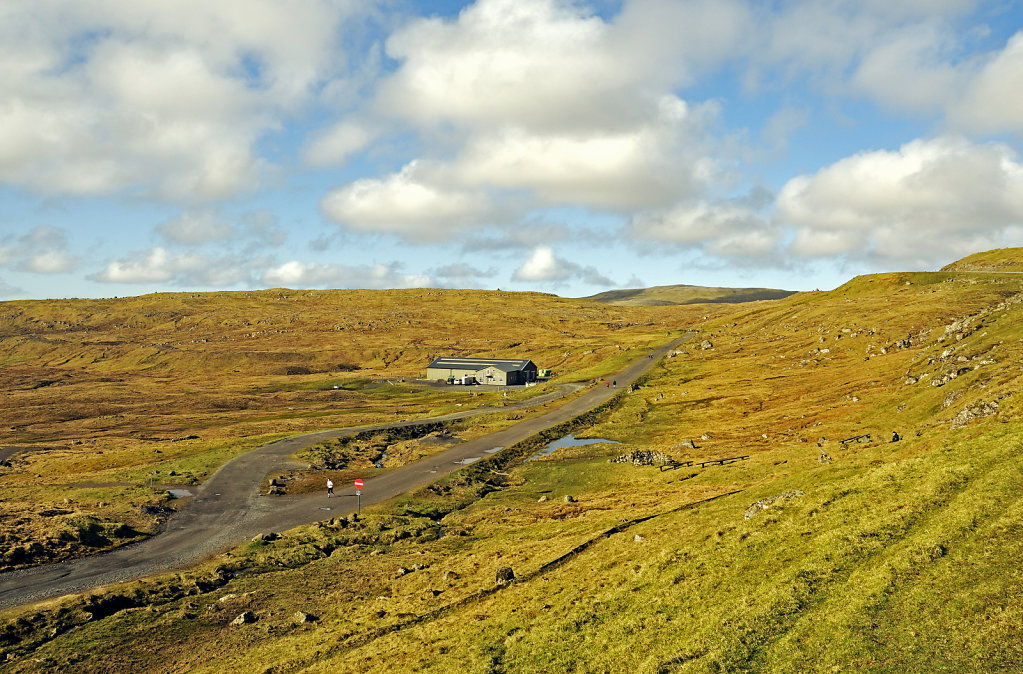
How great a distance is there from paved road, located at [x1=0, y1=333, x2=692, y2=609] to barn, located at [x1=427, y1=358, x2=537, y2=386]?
7262 centimetres

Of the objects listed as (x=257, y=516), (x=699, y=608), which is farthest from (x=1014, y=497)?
(x=257, y=516)

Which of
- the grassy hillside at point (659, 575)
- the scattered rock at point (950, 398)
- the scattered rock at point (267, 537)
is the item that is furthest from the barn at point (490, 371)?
the scattered rock at point (267, 537)

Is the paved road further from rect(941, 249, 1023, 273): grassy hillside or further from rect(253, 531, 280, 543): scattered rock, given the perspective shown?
rect(941, 249, 1023, 273): grassy hillside

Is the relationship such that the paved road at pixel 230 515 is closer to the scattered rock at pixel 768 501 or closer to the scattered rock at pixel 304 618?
the scattered rock at pixel 304 618

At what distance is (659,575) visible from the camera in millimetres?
29312

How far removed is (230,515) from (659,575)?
136 feet

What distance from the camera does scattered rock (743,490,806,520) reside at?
113ft

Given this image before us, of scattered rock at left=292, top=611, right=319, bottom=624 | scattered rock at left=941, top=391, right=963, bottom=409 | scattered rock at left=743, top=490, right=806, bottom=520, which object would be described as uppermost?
scattered rock at left=941, top=391, right=963, bottom=409

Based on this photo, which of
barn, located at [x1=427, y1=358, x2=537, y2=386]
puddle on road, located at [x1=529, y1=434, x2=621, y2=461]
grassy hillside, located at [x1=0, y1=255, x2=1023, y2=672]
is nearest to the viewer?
grassy hillside, located at [x1=0, y1=255, x2=1023, y2=672]

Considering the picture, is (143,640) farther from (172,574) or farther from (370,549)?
(370,549)

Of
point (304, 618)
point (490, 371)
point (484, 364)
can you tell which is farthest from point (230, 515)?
point (484, 364)

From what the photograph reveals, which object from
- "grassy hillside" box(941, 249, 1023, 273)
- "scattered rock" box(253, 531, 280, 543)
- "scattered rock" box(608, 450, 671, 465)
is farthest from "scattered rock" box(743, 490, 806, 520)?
"grassy hillside" box(941, 249, 1023, 273)

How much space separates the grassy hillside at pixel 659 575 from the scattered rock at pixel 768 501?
199mm

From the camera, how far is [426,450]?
8019 cm
